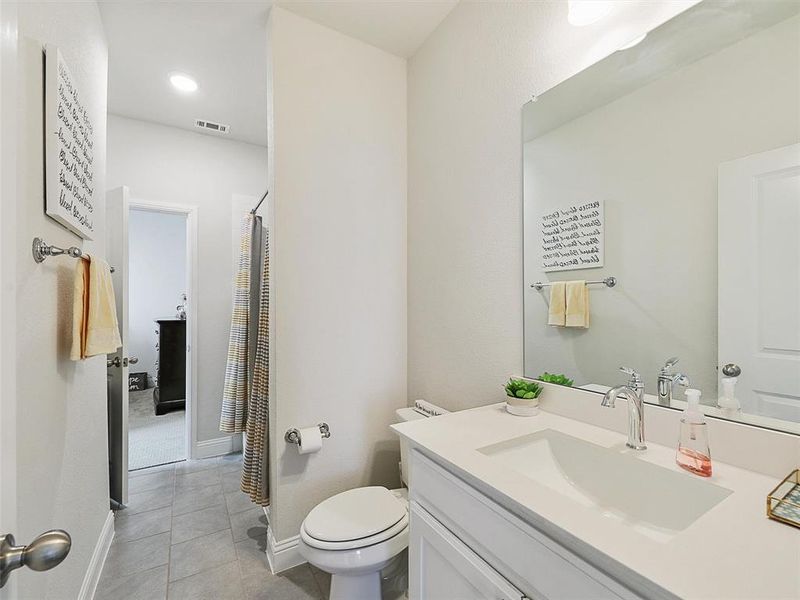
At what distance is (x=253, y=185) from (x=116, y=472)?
2.33m

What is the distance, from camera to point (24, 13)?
3.00ft

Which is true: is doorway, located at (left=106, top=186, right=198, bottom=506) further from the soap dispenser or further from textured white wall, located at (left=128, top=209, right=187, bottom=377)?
the soap dispenser

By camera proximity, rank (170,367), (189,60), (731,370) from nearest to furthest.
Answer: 1. (731,370)
2. (189,60)
3. (170,367)

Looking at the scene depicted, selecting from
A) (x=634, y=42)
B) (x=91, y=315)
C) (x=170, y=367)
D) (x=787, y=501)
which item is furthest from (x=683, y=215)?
(x=170, y=367)

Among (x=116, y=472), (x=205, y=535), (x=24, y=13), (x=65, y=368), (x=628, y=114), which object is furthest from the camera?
(x=116, y=472)

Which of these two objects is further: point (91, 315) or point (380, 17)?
point (380, 17)

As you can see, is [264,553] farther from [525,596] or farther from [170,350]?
[170,350]

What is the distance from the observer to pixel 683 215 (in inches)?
38.4

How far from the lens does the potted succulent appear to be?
1.26m

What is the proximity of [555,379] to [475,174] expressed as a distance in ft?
3.09

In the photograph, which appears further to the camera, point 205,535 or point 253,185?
point 253,185

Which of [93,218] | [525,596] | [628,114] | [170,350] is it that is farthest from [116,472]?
[628,114]

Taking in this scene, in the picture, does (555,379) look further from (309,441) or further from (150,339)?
(150,339)

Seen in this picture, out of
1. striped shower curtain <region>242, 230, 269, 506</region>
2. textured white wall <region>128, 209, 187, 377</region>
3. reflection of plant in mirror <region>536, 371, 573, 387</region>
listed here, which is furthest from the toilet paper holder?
→ textured white wall <region>128, 209, 187, 377</region>
